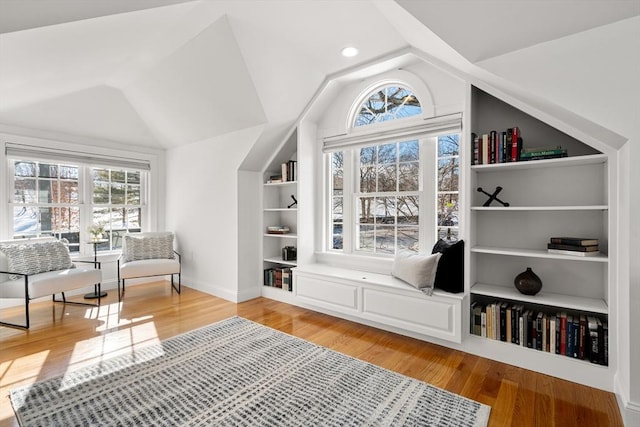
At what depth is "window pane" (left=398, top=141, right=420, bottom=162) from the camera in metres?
3.28

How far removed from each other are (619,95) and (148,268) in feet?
15.7

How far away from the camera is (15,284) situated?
3162 mm

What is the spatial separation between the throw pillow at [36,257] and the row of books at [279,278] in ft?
7.81

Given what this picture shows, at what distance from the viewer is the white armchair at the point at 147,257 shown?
4.04m

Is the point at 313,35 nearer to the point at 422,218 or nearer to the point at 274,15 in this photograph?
the point at 274,15

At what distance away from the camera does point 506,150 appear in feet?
8.11

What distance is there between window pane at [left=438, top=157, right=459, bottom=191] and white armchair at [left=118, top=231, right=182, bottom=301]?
11.7 feet

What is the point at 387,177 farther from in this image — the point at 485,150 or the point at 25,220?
the point at 25,220

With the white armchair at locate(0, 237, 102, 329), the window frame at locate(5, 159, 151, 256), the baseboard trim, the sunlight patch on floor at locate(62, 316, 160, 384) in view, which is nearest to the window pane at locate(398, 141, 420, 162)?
the baseboard trim

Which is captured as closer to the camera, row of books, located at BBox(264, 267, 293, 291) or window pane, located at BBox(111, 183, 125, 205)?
row of books, located at BBox(264, 267, 293, 291)

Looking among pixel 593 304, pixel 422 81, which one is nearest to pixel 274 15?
pixel 422 81

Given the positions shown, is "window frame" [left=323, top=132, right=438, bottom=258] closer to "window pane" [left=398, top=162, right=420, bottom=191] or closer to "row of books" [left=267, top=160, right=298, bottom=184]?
"window pane" [left=398, top=162, right=420, bottom=191]

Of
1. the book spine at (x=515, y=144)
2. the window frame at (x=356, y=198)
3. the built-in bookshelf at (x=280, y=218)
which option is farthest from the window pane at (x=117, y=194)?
the book spine at (x=515, y=144)

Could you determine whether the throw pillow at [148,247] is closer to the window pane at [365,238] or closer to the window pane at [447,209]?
the window pane at [365,238]
